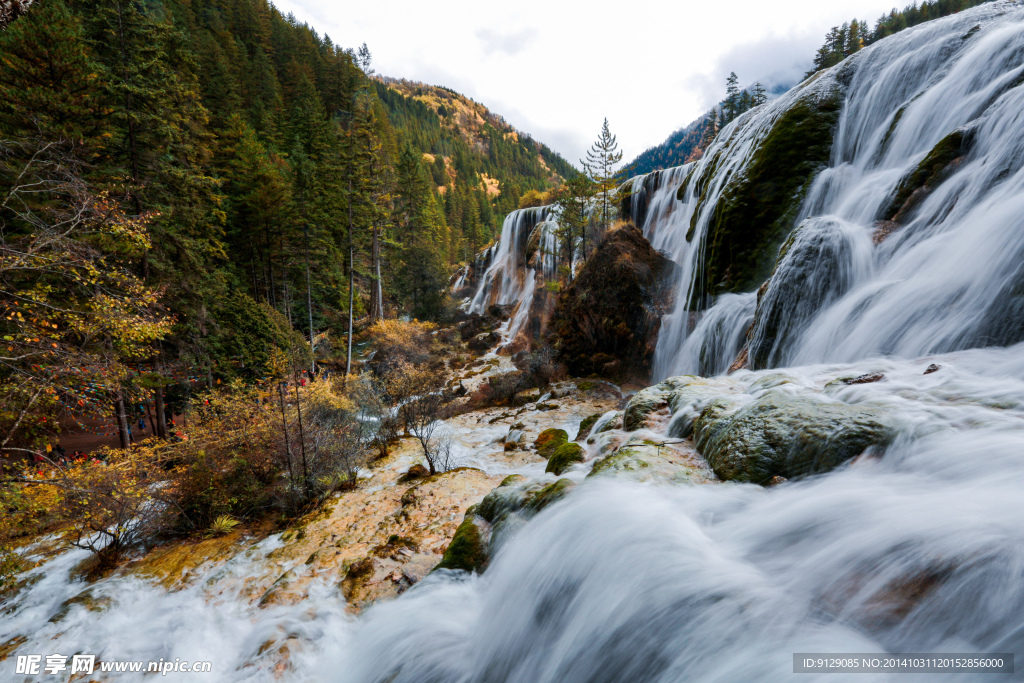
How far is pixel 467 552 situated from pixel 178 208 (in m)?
13.6

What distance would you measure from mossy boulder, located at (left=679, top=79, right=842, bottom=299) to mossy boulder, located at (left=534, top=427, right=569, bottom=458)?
6845 mm

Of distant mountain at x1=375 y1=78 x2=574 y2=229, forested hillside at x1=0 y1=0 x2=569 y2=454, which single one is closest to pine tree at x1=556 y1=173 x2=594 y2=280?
forested hillside at x1=0 y1=0 x2=569 y2=454

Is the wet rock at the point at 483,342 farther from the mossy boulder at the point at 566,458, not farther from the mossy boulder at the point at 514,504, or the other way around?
the mossy boulder at the point at 514,504

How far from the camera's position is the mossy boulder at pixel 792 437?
302cm

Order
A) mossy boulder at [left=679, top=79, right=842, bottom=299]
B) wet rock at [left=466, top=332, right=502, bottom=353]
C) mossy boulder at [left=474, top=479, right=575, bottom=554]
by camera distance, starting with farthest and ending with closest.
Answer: wet rock at [left=466, top=332, right=502, bottom=353], mossy boulder at [left=679, top=79, right=842, bottom=299], mossy boulder at [left=474, top=479, right=575, bottom=554]

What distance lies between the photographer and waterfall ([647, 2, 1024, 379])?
14.8 ft

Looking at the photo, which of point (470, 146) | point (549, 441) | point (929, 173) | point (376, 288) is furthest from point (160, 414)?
point (470, 146)

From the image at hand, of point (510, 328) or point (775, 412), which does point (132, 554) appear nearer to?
point (775, 412)

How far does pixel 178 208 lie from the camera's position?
10734 mm

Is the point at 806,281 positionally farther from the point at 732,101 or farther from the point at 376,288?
A: the point at 732,101

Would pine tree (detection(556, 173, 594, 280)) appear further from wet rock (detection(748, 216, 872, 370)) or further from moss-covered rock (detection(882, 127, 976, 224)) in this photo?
moss-covered rock (detection(882, 127, 976, 224))

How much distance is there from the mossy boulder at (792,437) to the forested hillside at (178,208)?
24.9 ft

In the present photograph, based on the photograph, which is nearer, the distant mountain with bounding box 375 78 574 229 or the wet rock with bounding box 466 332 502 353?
the wet rock with bounding box 466 332 502 353

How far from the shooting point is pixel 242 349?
13.4m
